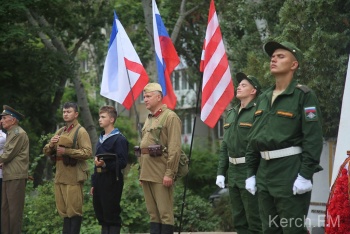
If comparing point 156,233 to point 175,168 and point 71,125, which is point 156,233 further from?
point 71,125

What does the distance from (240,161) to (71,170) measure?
330 cm

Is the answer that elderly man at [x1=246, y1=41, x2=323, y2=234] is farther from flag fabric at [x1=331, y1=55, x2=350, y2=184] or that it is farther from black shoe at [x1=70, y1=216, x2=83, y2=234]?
black shoe at [x1=70, y1=216, x2=83, y2=234]

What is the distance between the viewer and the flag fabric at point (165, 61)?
13.0 meters

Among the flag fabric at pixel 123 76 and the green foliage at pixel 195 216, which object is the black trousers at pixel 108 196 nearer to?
→ the flag fabric at pixel 123 76

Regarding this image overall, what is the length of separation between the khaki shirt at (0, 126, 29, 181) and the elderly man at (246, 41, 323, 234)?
6.07 m

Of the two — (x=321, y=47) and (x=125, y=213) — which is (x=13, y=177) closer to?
(x=125, y=213)

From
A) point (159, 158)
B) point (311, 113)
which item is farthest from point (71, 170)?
point (311, 113)

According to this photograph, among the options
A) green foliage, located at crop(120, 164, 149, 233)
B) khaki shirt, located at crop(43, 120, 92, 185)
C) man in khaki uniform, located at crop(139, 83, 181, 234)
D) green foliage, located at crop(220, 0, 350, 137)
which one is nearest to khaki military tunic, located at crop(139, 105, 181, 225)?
man in khaki uniform, located at crop(139, 83, 181, 234)

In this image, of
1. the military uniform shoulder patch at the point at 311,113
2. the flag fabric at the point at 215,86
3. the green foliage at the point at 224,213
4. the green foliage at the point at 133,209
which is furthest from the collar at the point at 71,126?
the green foliage at the point at 224,213

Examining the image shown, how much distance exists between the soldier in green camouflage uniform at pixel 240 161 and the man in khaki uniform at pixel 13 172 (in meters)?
4.27

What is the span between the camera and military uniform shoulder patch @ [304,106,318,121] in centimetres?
764

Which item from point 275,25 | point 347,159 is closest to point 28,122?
point 275,25

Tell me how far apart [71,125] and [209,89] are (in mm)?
2101

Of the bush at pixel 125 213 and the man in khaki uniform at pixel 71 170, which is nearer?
the man in khaki uniform at pixel 71 170
